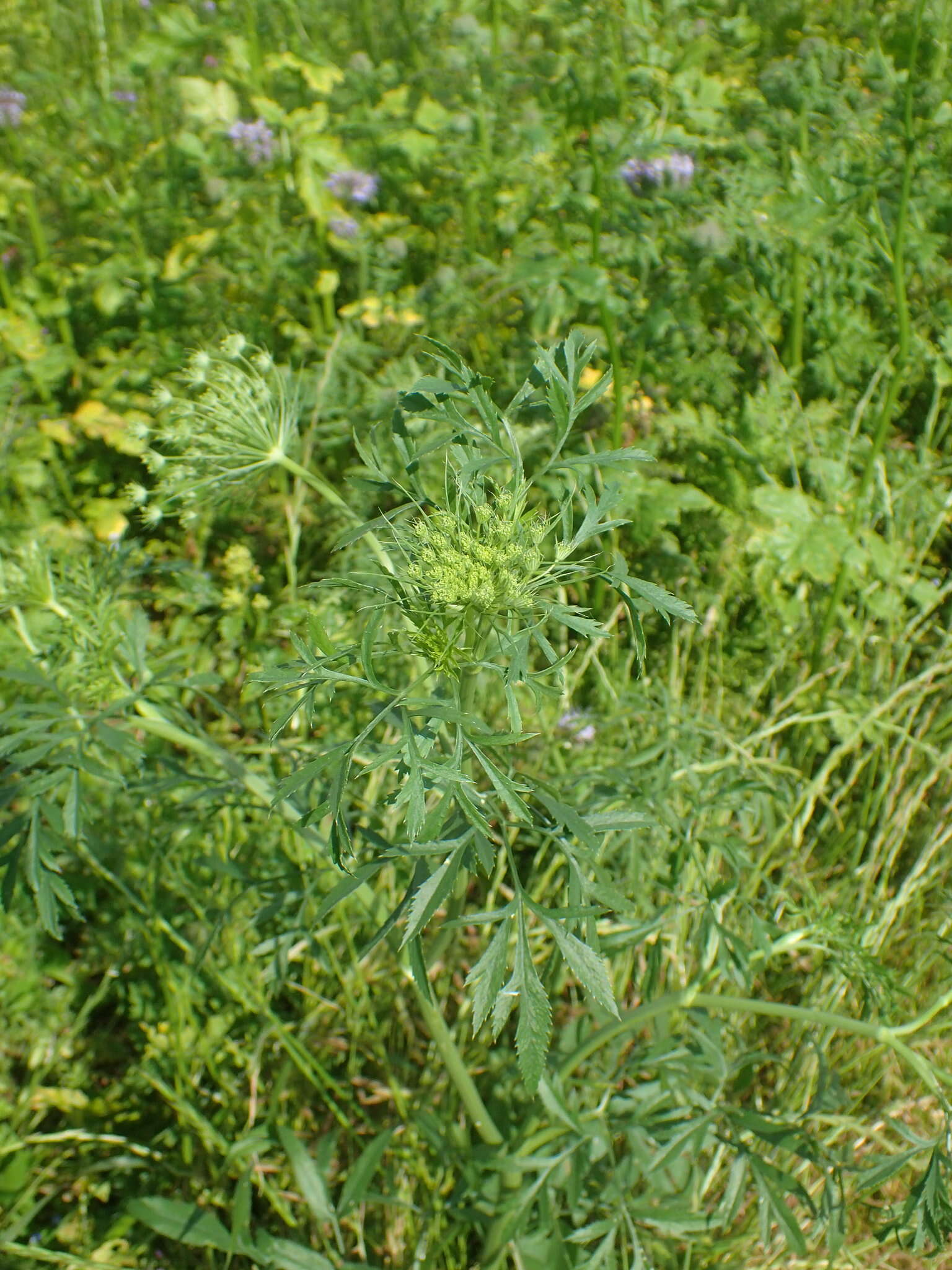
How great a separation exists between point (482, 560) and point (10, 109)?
3.61 metres

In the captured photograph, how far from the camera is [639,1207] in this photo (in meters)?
1.67

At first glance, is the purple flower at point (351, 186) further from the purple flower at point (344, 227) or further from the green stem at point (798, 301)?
the green stem at point (798, 301)

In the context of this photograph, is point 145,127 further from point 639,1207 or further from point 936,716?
point 639,1207

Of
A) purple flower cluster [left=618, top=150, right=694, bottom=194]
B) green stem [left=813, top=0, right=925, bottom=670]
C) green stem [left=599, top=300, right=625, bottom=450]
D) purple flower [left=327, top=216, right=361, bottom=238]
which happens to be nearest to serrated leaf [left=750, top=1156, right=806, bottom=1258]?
green stem [left=813, top=0, right=925, bottom=670]

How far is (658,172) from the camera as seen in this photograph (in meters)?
2.90

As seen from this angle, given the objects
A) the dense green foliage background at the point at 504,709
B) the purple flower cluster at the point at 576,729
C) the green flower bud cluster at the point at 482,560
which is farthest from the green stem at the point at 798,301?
the green flower bud cluster at the point at 482,560

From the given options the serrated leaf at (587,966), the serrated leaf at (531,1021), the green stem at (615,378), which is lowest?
the serrated leaf at (531,1021)

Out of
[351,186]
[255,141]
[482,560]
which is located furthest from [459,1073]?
[255,141]

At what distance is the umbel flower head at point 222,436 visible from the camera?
5.17 ft

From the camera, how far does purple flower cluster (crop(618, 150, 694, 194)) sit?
114 inches

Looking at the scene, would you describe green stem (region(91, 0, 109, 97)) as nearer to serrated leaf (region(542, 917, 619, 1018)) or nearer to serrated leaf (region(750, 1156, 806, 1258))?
serrated leaf (region(542, 917, 619, 1018))

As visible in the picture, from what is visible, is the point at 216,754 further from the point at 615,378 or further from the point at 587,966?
the point at 615,378

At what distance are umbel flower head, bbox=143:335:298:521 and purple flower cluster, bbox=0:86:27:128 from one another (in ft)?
9.30

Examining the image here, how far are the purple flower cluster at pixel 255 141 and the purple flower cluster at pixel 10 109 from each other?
0.93 meters
